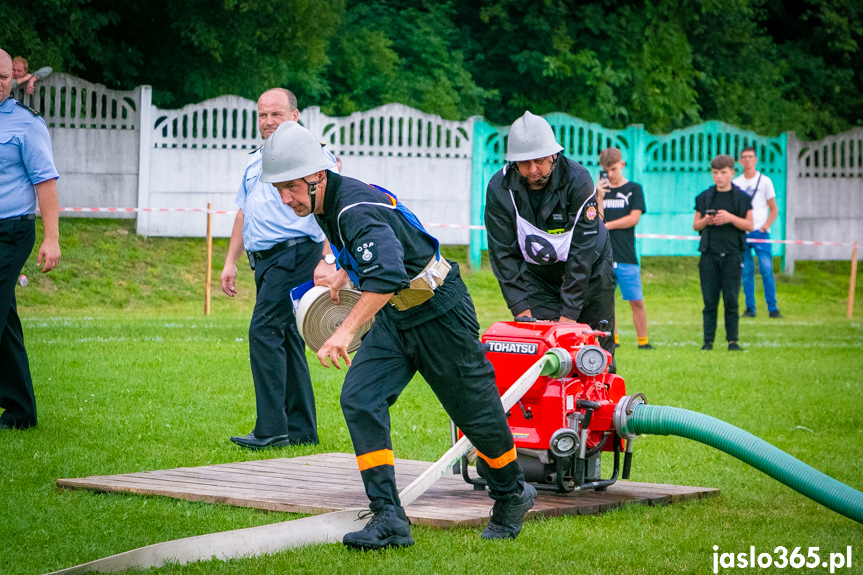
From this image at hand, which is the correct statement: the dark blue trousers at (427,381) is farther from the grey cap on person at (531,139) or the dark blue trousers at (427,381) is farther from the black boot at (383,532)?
the grey cap on person at (531,139)

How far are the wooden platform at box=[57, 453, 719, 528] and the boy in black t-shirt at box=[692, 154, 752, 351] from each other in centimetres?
702

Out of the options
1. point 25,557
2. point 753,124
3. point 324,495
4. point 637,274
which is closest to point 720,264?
point 637,274

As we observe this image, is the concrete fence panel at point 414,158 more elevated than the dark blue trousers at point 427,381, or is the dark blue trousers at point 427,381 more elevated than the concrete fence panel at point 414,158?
the concrete fence panel at point 414,158

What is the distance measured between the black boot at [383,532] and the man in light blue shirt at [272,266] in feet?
8.04

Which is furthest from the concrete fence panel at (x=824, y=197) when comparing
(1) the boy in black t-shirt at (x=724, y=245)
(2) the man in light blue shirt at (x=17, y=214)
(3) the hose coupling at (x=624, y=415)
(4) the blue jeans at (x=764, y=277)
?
(2) the man in light blue shirt at (x=17, y=214)

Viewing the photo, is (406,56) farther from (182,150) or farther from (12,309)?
(12,309)

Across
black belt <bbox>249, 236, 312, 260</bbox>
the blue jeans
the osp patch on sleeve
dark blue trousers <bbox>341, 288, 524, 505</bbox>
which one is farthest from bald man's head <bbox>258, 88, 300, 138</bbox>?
the blue jeans

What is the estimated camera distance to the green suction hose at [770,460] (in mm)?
5148

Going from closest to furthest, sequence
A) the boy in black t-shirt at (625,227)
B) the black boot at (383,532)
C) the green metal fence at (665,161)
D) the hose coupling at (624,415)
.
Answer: the black boot at (383,532)
the hose coupling at (624,415)
the boy in black t-shirt at (625,227)
the green metal fence at (665,161)

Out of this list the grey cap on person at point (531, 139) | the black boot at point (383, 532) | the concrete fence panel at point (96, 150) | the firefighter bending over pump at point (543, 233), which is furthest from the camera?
the concrete fence panel at point (96, 150)

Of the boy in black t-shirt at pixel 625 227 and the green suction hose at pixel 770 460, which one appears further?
the boy in black t-shirt at pixel 625 227

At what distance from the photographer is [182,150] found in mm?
19719

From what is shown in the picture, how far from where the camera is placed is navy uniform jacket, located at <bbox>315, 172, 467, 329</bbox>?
447cm

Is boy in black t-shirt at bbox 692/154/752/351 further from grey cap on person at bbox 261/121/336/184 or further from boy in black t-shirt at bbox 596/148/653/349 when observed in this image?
grey cap on person at bbox 261/121/336/184
